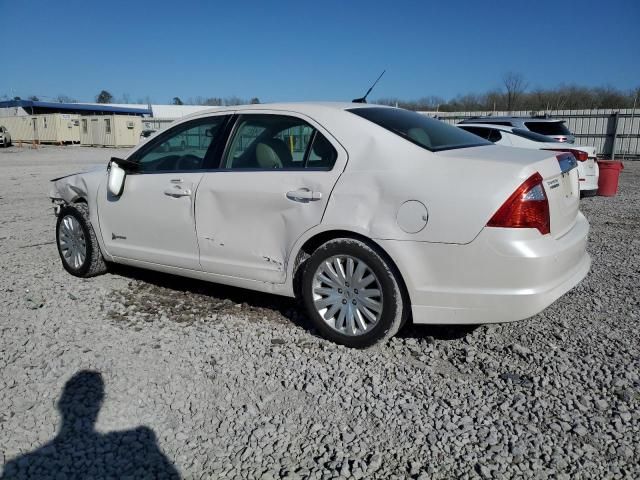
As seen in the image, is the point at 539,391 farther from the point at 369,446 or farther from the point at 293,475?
the point at 293,475

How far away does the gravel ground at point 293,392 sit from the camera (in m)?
2.46

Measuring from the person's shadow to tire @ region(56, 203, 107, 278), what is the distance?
2430 mm

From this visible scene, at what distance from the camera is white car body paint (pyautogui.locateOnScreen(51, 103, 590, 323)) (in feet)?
10.0

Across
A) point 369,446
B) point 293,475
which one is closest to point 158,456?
point 293,475

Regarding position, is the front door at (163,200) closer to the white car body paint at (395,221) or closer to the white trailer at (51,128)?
the white car body paint at (395,221)

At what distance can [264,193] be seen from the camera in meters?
3.76

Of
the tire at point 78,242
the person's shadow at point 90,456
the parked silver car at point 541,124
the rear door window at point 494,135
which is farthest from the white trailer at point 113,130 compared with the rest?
the person's shadow at point 90,456

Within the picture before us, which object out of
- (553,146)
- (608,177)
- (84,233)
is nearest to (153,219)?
(84,233)

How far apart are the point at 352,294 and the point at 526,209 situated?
120 centimetres

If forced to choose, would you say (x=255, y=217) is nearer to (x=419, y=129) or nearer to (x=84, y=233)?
(x=419, y=129)

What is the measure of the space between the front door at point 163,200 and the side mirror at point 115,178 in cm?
4

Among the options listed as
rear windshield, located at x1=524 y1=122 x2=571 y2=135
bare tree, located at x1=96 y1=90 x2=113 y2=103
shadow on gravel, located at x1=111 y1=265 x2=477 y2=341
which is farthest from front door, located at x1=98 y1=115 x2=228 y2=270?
→ bare tree, located at x1=96 y1=90 x2=113 y2=103

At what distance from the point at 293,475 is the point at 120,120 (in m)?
39.6

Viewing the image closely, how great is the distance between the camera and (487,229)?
3.01 meters
